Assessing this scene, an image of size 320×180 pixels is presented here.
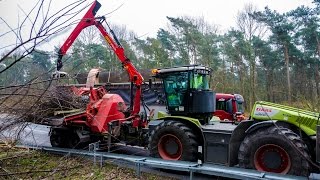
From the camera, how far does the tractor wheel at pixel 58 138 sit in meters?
11.0

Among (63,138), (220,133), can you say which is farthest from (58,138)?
(220,133)

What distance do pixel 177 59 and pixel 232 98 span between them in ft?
58.4

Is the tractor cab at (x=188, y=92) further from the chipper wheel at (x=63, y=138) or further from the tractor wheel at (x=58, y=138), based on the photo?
the tractor wheel at (x=58, y=138)

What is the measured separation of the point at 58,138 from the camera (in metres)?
11.1

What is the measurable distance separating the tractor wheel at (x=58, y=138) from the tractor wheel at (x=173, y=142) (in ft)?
11.9

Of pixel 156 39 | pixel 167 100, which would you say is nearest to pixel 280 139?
pixel 167 100

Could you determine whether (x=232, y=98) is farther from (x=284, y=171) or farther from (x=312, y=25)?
(x=312, y=25)

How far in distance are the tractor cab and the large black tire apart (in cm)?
202

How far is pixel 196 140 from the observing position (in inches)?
322

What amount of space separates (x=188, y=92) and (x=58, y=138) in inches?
188

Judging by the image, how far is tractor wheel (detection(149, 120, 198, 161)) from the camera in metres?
8.06

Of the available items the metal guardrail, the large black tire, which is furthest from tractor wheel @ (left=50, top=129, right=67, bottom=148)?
the large black tire

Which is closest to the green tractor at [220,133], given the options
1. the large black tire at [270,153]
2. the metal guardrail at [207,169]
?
the large black tire at [270,153]

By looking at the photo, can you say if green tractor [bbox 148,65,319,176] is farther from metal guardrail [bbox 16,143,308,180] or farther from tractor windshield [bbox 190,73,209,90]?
metal guardrail [bbox 16,143,308,180]
